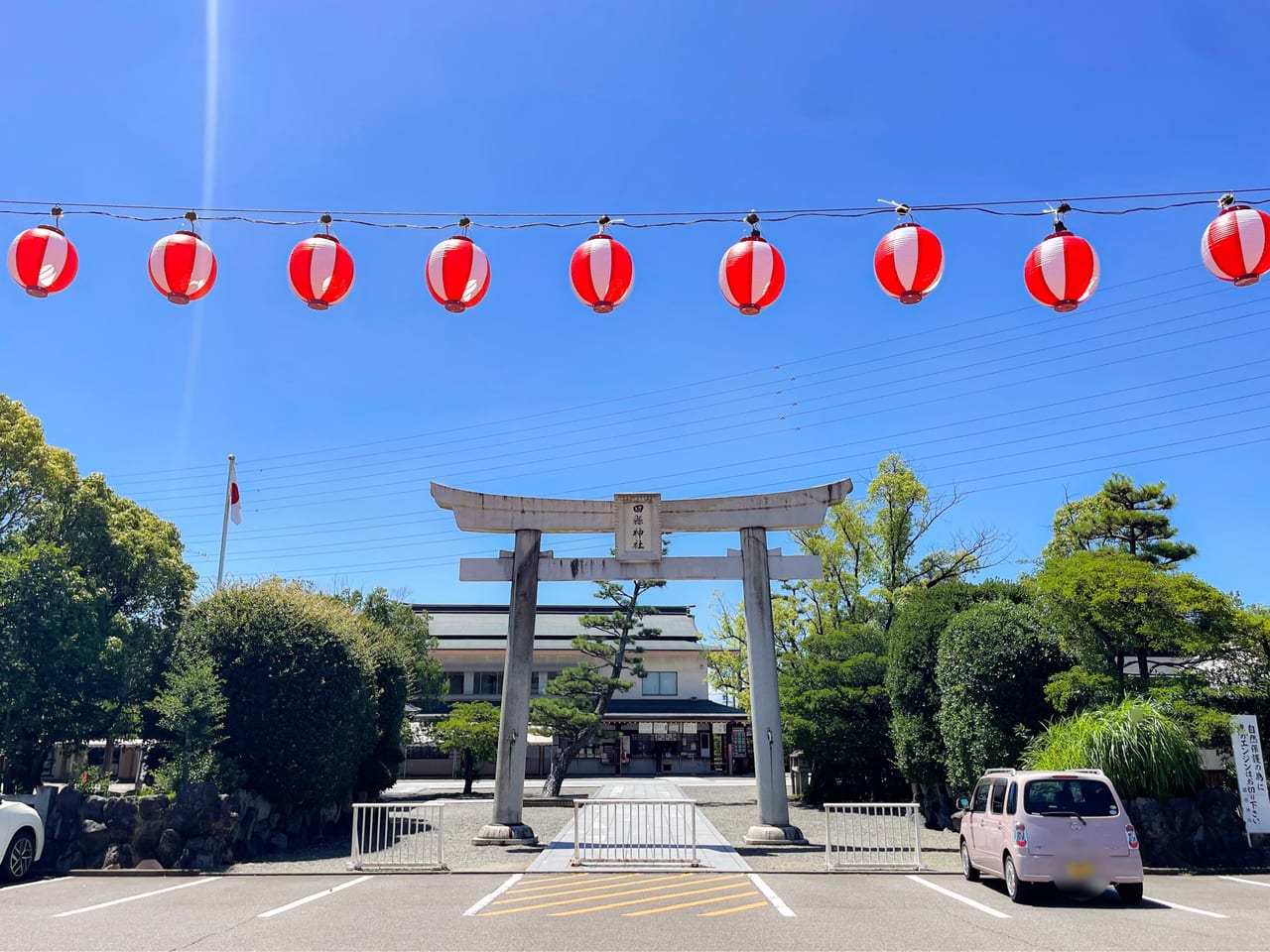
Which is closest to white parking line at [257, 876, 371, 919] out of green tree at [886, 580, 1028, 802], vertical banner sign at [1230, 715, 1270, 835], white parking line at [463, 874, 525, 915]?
white parking line at [463, 874, 525, 915]

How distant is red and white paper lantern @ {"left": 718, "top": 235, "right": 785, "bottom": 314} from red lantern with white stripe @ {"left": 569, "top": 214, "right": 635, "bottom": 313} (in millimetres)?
1162

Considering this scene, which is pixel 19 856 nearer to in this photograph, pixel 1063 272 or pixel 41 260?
pixel 41 260

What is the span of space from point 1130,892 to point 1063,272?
7125 millimetres

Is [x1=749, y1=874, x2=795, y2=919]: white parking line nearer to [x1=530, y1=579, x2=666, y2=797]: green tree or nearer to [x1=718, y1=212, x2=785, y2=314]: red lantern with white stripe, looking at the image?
[x1=718, y1=212, x2=785, y2=314]: red lantern with white stripe

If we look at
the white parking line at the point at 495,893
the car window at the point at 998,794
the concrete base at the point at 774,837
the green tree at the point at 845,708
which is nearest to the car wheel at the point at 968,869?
the car window at the point at 998,794

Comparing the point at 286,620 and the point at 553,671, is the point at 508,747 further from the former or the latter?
the point at 553,671

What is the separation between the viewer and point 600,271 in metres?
10.1

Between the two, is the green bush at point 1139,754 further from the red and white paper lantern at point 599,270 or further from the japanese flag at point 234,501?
the japanese flag at point 234,501

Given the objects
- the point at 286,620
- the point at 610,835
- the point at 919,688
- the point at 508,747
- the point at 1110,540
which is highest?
the point at 1110,540

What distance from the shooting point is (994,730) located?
619 inches

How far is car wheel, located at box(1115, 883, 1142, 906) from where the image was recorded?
394 inches

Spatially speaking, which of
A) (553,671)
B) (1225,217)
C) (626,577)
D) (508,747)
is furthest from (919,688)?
(553,671)

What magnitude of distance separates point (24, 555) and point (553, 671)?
106 ft

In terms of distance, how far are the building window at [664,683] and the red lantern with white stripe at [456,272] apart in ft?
126
